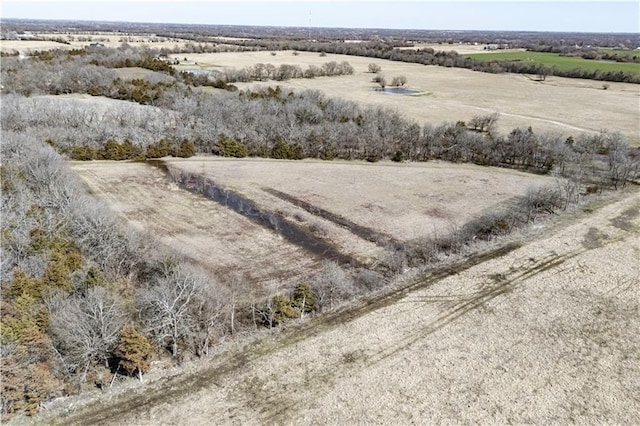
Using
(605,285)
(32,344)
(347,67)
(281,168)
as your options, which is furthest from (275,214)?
(347,67)

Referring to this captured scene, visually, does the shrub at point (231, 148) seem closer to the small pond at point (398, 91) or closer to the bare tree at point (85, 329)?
the bare tree at point (85, 329)

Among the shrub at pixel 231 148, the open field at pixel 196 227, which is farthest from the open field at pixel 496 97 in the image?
the open field at pixel 196 227

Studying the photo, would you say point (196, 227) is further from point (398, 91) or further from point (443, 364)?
point (398, 91)

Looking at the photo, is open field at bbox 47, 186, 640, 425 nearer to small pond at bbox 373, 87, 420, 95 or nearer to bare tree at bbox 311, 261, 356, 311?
bare tree at bbox 311, 261, 356, 311

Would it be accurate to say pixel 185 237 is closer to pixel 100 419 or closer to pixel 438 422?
pixel 100 419

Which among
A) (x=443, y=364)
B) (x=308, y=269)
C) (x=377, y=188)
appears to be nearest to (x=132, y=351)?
(x=308, y=269)

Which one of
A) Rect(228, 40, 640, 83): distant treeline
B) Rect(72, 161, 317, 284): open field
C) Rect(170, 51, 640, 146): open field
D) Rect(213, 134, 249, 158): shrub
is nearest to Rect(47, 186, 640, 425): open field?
Rect(72, 161, 317, 284): open field
